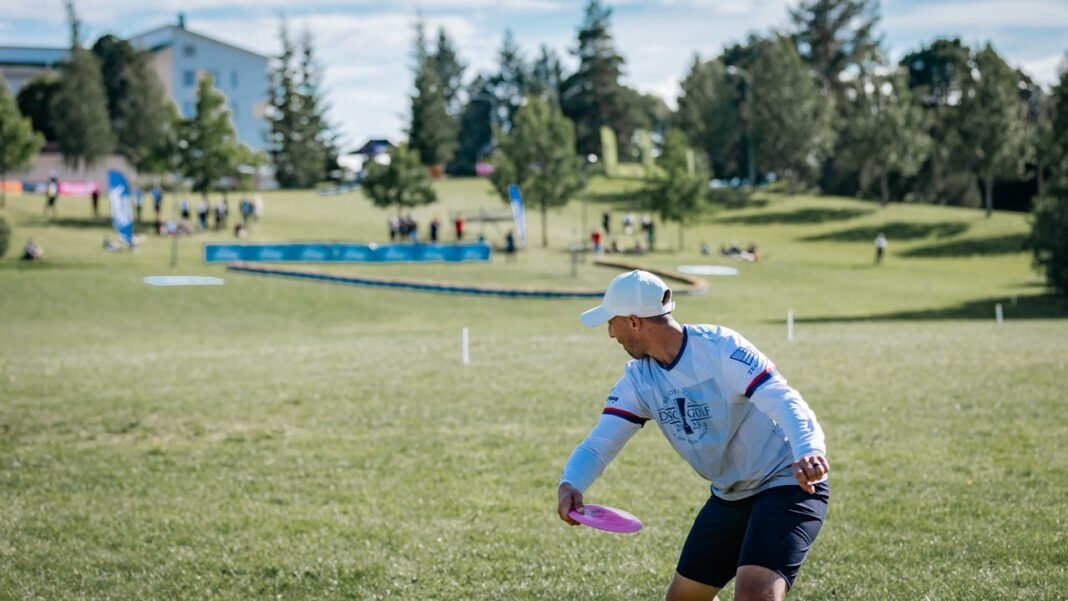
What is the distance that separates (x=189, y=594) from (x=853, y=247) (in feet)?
263

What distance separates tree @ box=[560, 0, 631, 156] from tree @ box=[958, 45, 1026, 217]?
59.2m

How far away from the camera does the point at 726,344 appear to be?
626cm

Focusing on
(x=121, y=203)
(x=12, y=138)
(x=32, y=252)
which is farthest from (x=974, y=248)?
(x=12, y=138)

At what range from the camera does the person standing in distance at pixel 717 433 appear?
600 cm

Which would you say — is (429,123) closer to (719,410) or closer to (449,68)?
(449,68)

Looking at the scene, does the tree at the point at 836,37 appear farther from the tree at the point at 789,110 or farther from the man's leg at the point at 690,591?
the man's leg at the point at 690,591

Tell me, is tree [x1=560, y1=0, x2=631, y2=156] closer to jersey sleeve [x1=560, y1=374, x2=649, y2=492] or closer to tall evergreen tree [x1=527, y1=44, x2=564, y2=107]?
tall evergreen tree [x1=527, y1=44, x2=564, y2=107]

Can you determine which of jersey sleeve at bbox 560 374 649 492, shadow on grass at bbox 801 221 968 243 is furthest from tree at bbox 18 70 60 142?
jersey sleeve at bbox 560 374 649 492

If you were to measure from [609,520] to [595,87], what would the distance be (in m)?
139

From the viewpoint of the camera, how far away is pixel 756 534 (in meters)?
6.04

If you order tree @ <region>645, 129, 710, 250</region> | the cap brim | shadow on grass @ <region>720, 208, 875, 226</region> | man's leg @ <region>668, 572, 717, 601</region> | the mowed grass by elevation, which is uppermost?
tree @ <region>645, 129, 710, 250</region>

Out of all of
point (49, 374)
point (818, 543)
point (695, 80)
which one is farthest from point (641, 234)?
point (818, 543)

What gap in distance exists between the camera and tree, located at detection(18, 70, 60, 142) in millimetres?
115250

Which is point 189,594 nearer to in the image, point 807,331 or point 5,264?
point 807,331
